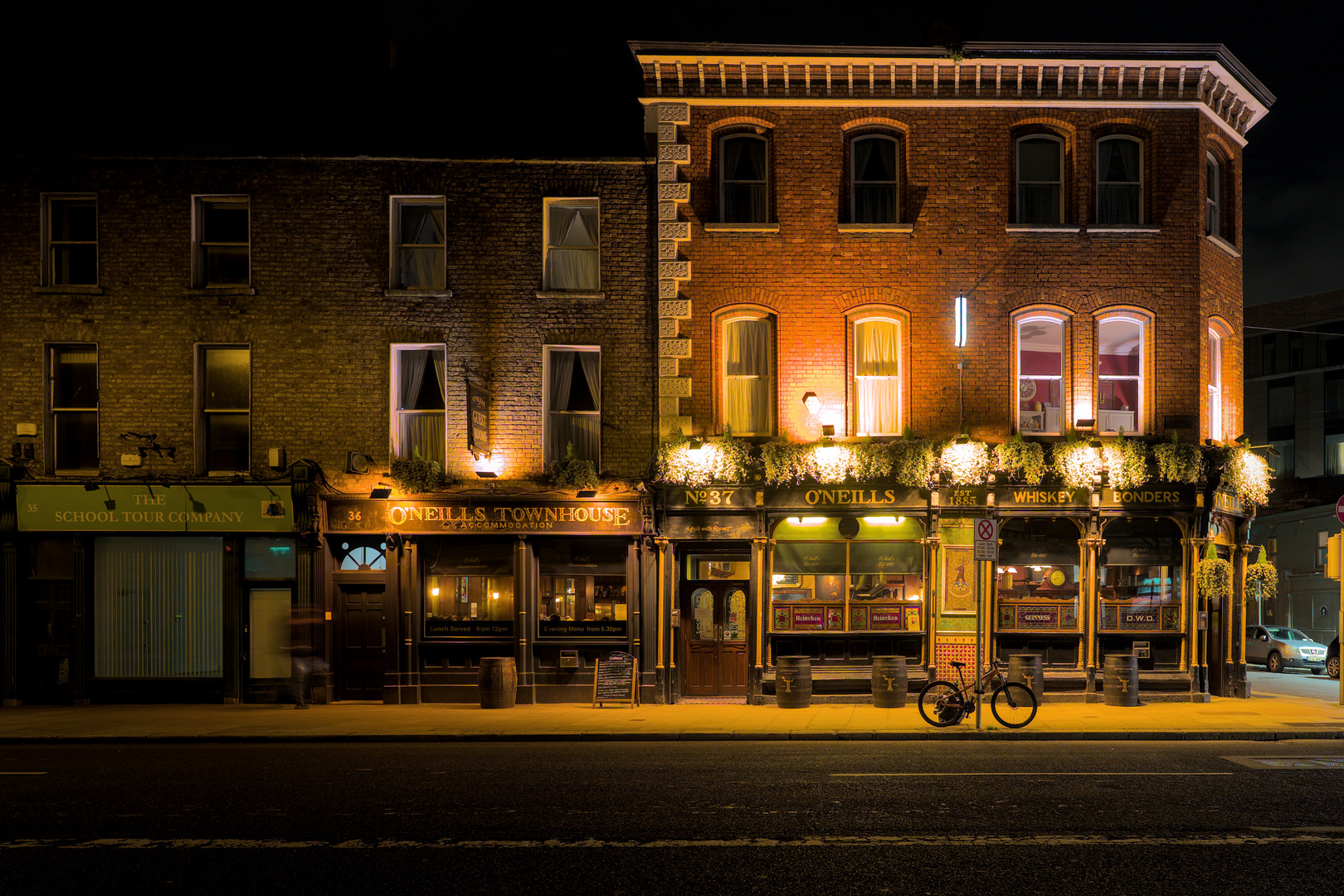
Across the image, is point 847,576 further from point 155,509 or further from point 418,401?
point 155,509

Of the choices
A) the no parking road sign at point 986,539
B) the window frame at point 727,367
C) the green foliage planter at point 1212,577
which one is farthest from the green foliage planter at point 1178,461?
the window frame at point 727,367

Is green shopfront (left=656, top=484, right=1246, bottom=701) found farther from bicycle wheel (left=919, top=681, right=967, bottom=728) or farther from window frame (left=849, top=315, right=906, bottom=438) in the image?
bicycle wheel (left=919, top=681, right=967, bottom=728)

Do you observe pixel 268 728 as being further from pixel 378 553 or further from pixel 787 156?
pixel 787 156

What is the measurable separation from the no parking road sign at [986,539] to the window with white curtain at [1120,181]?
811 centimetres

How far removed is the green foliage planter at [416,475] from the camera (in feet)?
64.3

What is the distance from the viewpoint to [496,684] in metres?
19.1

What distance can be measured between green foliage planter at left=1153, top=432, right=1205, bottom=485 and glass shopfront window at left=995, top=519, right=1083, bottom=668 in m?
1.93

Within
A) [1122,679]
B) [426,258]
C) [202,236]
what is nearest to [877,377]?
[1122,679]

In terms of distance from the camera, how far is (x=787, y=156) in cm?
2033

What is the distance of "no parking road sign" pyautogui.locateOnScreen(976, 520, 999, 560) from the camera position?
1563 centimetres

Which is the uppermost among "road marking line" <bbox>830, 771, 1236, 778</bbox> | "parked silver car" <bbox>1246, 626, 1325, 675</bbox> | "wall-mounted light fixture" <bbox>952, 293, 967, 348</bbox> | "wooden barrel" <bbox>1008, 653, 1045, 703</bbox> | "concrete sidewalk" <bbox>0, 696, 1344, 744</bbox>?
"wall-mounted light fixture" <bbox>952, 293, 967, 348</bbox>

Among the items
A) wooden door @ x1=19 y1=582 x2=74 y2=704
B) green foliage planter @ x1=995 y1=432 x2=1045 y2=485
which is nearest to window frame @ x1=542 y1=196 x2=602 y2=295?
green foliage planter @ x1=995 y1=432 x2=1045 y2=485

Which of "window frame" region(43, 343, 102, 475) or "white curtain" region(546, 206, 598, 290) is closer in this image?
"window frame" region(43, 343, 102, 475)

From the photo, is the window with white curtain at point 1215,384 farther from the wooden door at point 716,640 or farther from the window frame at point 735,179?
the wooden door at point 716,640
